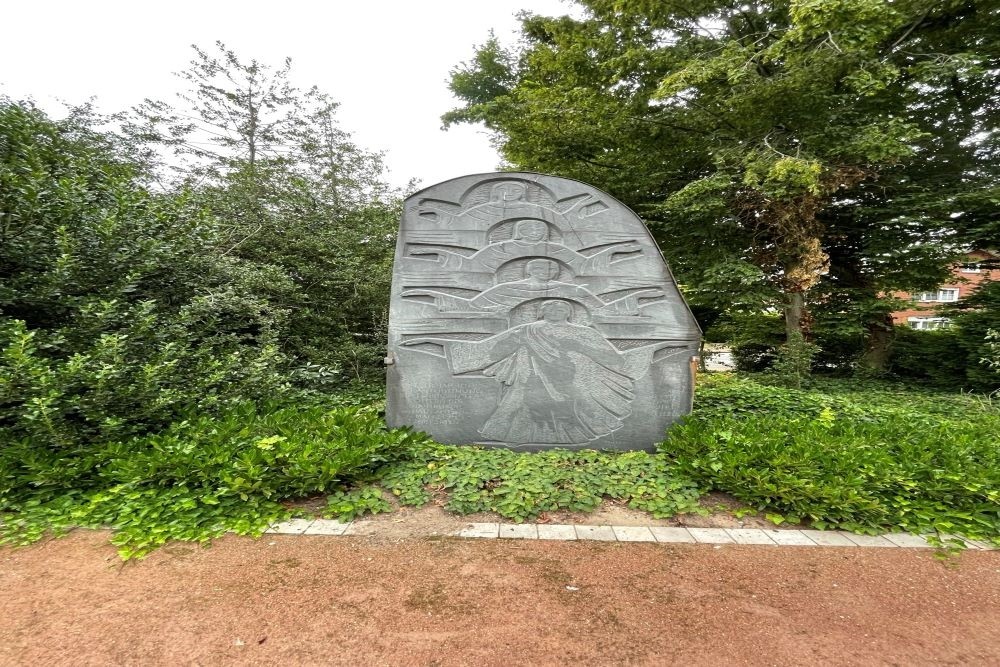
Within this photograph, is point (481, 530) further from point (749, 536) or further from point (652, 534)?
point (749, 536)

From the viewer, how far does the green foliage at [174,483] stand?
2.51m

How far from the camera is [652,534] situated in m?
2.61

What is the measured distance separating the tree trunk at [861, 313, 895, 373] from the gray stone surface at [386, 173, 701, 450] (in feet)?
23.4

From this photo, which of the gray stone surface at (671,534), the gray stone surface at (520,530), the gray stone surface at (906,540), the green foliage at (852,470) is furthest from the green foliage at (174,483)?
the gray stone surface at (906,540)

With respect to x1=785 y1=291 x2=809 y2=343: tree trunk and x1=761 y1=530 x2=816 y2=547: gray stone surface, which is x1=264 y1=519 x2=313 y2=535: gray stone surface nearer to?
x1=761 y1=530 x2=816 y2=547: gray stone surface

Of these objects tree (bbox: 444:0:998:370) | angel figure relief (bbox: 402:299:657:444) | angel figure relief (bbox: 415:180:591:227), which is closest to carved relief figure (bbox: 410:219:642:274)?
angel figure relief (bbox: 415:180:591:227)

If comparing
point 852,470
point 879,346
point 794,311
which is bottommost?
point 852,470

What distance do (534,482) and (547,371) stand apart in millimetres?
1152

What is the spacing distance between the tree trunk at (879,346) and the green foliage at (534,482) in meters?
7.73

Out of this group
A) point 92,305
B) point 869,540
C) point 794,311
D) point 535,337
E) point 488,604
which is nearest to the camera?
point 488,604

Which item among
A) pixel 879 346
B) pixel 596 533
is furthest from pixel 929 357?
pixel 596 533

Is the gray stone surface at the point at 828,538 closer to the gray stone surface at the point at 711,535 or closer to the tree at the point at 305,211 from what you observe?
the gray stone surface at the point at 711,535

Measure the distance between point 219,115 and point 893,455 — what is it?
10588 mm

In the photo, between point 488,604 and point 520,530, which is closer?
point 488,604
